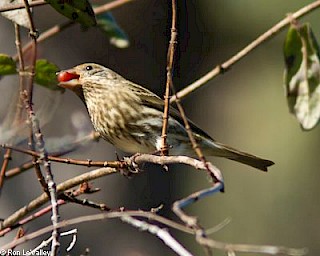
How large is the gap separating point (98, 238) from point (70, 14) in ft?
7.26

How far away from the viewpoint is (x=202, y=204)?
803cm

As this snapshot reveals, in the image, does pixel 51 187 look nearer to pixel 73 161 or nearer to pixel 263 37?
pixel 73 161

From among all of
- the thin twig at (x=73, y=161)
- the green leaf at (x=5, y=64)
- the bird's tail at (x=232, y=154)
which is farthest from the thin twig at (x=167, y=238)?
the bird's tail at (x=232, y=154)

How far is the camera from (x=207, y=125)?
8031 millimetres

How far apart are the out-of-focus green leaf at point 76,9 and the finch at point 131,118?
1.72ft

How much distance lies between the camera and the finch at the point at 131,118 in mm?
3746

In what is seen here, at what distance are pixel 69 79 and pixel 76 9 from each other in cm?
80

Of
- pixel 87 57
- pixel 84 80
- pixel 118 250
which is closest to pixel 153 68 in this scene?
pixel 87 57

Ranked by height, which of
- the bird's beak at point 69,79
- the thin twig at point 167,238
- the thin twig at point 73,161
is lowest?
the thin twig at point 167,238

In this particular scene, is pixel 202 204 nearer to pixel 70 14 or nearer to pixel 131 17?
pixel 131 17

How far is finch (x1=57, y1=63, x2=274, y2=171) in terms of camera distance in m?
3.75

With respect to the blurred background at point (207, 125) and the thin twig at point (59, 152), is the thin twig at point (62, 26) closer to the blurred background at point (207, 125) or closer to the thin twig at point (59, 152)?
the thin twig at point (59, 152)

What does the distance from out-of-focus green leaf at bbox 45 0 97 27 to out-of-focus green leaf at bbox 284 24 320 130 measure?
67 cm

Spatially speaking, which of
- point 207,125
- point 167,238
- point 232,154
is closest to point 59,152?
point 232,154
